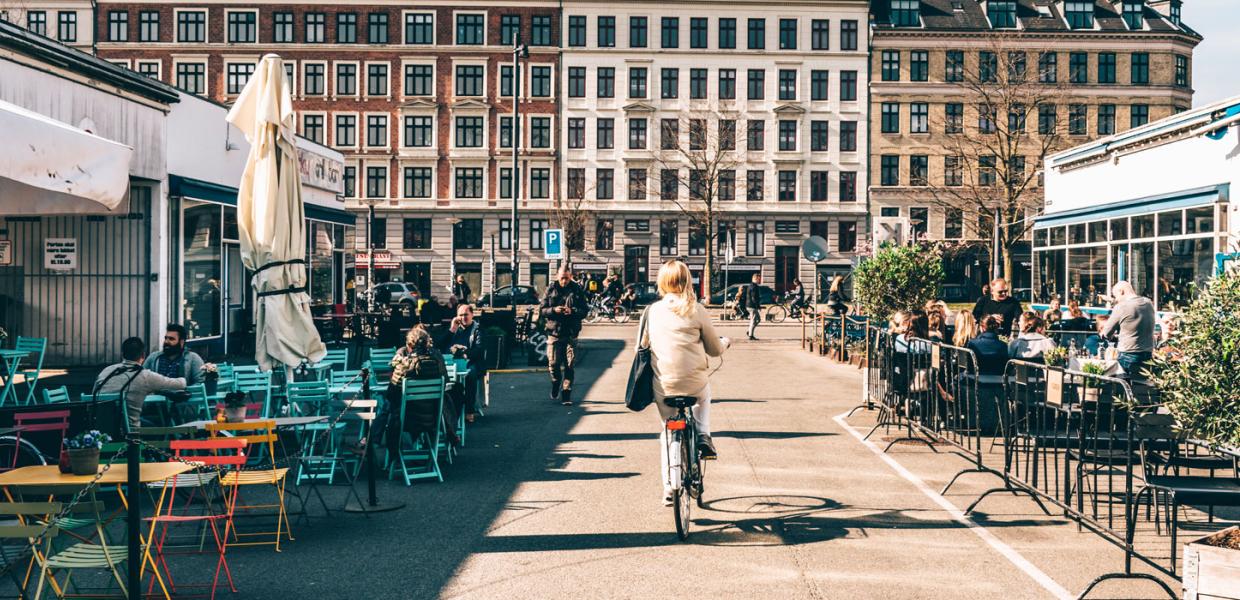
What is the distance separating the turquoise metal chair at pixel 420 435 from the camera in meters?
9.73

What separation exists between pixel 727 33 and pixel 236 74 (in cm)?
2788

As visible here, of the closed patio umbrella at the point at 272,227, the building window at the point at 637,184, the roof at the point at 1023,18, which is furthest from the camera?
the roof at the point at 1023,18

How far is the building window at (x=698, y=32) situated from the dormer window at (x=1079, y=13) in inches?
831

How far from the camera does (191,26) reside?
60.9m

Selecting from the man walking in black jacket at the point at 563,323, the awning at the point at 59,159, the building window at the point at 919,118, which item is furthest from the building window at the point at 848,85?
the awning at the point at 59,159

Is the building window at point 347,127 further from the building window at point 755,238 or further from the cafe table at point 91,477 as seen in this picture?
the cafe table at point 91,477

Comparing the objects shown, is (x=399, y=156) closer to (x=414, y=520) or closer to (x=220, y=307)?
(x=220, y=307)

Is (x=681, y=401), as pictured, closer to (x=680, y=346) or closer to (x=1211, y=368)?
(x=680, y=346)

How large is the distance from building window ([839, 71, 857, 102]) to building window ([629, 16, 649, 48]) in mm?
11549

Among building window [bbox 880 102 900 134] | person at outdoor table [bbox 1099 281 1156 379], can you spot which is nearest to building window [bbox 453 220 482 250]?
building window [bbox 880 102 900 134]

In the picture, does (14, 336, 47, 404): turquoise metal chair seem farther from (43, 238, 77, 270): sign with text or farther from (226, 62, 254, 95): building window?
(226, 62, 254, 95): building window

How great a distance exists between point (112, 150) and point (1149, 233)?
15.6m

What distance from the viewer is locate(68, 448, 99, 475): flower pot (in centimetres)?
614

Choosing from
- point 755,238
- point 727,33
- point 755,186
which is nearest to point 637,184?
point 755,186
